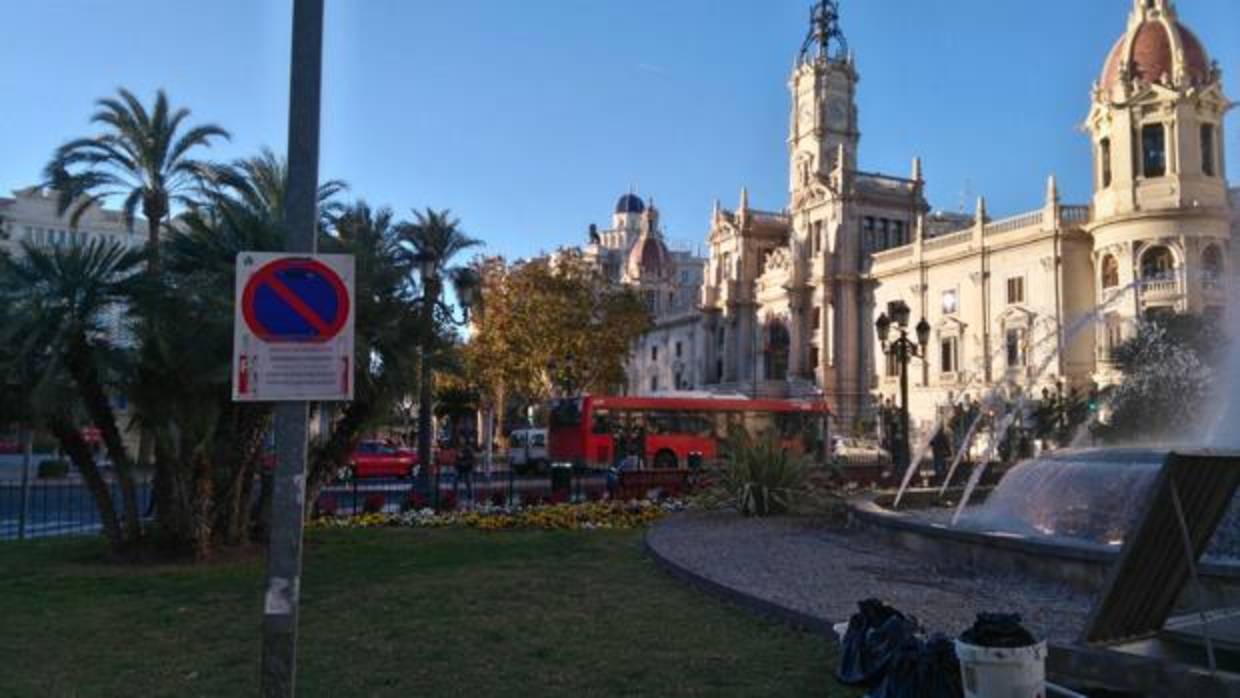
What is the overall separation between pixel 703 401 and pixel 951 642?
3295cm

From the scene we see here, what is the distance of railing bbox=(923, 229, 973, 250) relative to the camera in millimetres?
62881

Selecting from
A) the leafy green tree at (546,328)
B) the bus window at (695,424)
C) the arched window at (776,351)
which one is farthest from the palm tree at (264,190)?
the arched window at (776,351)

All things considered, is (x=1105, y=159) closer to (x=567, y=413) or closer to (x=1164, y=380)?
(x=1164, y=380)

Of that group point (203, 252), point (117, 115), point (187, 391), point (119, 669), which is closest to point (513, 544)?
Answer: point (187, 391)

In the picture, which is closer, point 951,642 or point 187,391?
point 951,642

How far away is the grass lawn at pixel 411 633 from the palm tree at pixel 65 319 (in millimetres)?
2130

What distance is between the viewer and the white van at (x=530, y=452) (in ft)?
145

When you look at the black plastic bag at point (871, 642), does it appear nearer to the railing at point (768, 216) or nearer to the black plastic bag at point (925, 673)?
the black plastic bag at point (925, 673)

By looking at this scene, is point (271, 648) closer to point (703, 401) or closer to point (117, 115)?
point (117, 115)

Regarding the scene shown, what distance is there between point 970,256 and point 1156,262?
13.2 metres

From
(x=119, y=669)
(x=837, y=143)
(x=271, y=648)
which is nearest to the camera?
(x=271, y=648)

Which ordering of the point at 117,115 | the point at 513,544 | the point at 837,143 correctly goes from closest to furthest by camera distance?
the point at 513,544, the point at 117,115, the point at 837,143

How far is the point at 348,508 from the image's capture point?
22203 mm

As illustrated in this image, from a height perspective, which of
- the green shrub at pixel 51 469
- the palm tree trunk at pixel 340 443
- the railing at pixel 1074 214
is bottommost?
the green shrub at pixel 51 469
